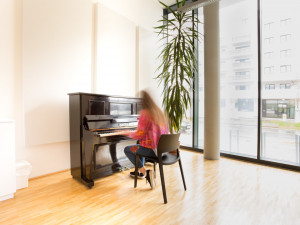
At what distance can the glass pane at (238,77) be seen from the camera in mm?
3746

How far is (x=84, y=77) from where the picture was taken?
3.22 metres

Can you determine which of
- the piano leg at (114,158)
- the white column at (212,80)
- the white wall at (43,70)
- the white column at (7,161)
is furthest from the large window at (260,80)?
the white column at (7,161)

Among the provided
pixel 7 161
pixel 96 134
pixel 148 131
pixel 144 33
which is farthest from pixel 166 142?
pixel 144 33

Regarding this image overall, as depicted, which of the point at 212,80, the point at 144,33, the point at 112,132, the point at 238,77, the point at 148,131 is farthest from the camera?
the point at 144,33

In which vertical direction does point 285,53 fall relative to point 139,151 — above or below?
above

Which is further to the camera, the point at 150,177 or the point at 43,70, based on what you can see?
the point at 43,70

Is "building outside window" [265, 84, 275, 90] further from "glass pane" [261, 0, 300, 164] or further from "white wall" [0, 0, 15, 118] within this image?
"white wall" [0, 0, 15, 118]

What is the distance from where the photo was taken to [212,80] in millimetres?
3848

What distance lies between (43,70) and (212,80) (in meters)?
3.15

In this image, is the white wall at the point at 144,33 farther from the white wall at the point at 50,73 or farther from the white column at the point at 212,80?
the white column at the point at 212,80

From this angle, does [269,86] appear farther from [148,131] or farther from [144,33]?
[144,33]

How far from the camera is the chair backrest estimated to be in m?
2.10

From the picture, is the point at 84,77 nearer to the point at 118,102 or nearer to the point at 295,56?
the point at 118,102

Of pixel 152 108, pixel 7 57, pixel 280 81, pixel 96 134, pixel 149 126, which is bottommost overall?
pixel 96 134
